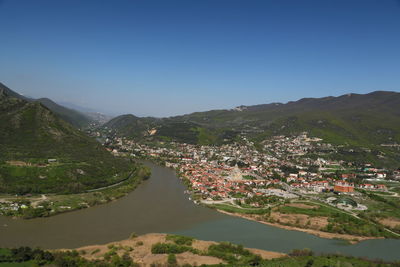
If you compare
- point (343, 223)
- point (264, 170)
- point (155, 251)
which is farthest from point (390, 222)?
point (264, 170)

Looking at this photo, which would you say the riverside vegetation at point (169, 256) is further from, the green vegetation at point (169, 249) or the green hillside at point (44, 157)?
the green hillside at point (44, 157)

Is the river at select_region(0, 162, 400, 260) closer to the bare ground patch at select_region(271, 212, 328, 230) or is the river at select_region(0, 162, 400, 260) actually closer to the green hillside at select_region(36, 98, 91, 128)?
the bare ground patch at select_region(271, 212, 328, 230)

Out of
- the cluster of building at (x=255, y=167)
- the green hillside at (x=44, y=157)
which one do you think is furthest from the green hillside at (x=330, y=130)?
the green hillside at (x=44, y=157)

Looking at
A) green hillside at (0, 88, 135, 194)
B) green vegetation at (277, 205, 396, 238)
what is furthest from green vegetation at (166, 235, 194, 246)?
green hillside at (0, 88, 135, 194)

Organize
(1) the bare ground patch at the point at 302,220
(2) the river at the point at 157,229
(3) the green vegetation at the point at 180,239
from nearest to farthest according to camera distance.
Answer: (3) the green vegetation at the point at 180,239 < (2) the river at the point at 157,229 < (1) the bare ground patch at the point at 302,220

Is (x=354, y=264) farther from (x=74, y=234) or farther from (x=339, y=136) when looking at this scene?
(x=339, y=136)
